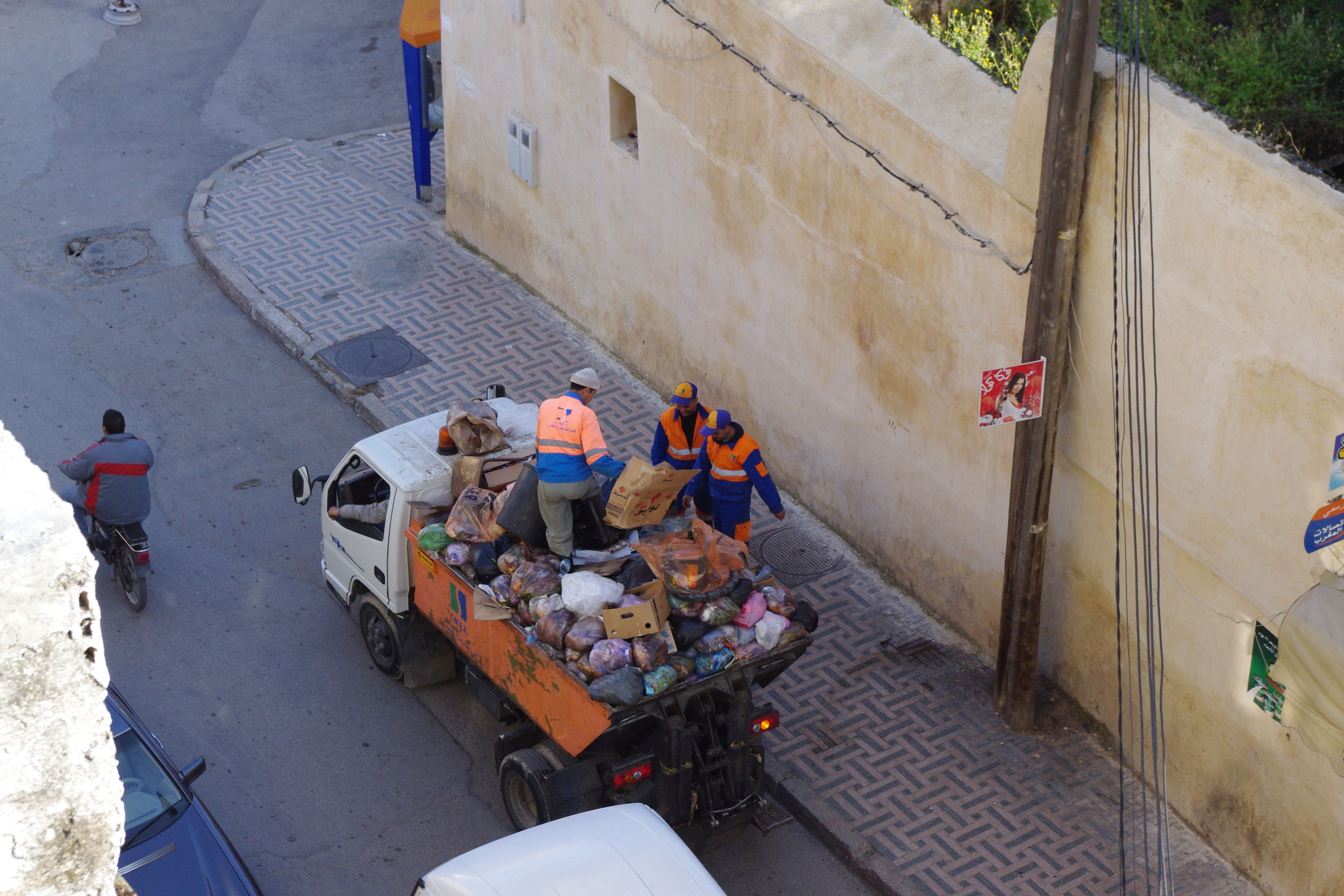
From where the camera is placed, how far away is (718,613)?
823 cm

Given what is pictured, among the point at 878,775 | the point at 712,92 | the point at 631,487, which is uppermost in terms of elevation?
the point at 712,92

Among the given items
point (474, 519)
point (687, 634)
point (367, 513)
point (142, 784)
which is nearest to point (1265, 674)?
point (687, 634)

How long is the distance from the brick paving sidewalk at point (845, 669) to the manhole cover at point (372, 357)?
0.13 m

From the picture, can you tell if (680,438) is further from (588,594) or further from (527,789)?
(527,789)

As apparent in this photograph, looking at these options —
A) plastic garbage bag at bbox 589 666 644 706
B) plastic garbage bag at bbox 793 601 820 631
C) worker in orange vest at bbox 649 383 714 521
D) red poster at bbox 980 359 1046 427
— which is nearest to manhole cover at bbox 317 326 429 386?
worker in orange vest at bbox 649 383 714 521

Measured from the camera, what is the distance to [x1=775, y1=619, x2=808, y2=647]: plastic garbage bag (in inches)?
325

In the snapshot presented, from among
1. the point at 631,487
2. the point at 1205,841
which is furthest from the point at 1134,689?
the point at 631,487

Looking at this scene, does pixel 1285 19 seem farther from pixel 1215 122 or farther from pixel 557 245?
pixel 557 245

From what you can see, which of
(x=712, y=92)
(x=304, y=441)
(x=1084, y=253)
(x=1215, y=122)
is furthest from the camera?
(x=304, y=441)

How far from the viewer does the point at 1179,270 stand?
7.78 meters

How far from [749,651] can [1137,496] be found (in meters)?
2.50

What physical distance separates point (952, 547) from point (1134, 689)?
1721 mm

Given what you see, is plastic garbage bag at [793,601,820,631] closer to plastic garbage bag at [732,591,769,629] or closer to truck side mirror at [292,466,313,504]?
plastic garbage bag at [732,591,769,629]

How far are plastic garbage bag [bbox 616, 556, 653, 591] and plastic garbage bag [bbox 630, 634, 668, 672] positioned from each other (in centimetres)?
39
